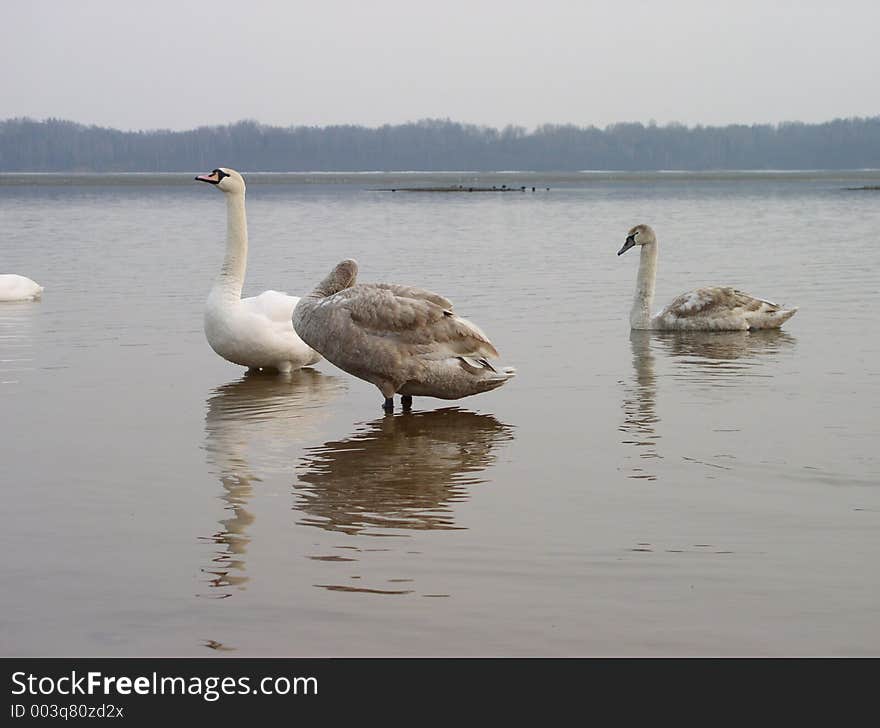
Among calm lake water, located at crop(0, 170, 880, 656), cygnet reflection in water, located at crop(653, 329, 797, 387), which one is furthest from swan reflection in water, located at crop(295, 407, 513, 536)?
cygnet reflection in water, located at crop(653, 329, 797, 387)

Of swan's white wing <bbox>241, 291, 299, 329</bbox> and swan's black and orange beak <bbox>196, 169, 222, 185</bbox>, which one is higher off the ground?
swan's black and orange beak <bbox>196, 169, 222, 185</bbox>

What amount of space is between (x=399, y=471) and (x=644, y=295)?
825 centimetres

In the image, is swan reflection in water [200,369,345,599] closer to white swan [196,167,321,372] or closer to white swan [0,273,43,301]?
white swan [196,167,321,372]

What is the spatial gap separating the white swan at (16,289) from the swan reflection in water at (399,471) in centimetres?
1033

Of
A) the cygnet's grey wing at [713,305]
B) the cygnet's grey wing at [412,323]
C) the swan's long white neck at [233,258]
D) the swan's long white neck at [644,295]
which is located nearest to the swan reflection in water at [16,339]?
the swan's long white neck at [233,258]

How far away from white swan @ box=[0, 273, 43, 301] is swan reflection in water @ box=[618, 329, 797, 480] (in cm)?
886

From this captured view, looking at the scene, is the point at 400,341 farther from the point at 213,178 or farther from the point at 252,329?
the point at 213,178

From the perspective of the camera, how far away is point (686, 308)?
16.1 m

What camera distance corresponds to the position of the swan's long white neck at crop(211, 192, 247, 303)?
12906 millimetres

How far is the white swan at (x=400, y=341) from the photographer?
1029cm

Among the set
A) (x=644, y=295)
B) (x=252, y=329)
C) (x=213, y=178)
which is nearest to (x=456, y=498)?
(x=252, y=329)

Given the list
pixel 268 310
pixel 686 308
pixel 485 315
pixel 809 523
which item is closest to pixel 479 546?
pixel 809 523

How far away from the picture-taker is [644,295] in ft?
54.0
